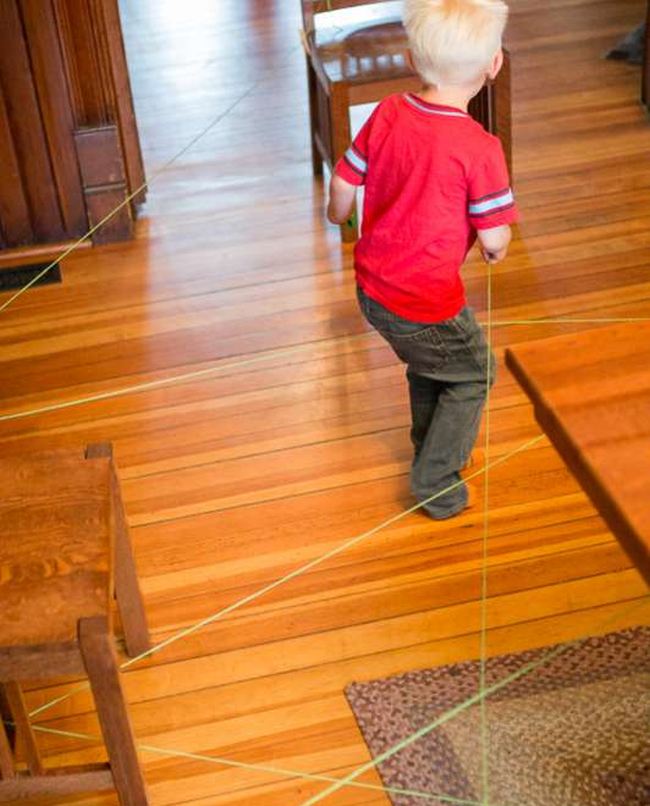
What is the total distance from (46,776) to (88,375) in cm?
126

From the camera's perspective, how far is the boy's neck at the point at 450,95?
6.64ft

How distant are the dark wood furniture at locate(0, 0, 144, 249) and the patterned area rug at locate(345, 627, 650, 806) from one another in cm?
174

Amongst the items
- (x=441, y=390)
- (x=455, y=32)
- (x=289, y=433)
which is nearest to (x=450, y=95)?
(x=455, y=32)

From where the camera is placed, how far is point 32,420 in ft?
8.86

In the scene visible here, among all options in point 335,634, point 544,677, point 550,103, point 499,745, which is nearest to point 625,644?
point 544,677

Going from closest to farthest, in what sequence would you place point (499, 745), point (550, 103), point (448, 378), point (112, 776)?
point (112, 776)
point (499, 745)
point (448, 378)
point (550, 103)

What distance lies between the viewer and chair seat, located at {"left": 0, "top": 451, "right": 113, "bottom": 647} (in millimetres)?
1549

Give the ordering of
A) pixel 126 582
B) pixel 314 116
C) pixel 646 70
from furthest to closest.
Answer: pixel 646 70 → pixel 314 116 → pixel 126 582

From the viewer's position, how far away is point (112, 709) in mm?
1582

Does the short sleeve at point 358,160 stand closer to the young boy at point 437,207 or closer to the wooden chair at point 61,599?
the young boy at point 437,207

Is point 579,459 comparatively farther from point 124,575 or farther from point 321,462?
point 321,462

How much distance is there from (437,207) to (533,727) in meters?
0.77

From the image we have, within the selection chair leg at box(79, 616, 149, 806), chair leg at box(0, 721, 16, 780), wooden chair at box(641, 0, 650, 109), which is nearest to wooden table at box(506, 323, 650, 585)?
chair leg at box(79, 616, 149, 806)

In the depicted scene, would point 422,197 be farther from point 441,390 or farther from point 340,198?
point 441,390
